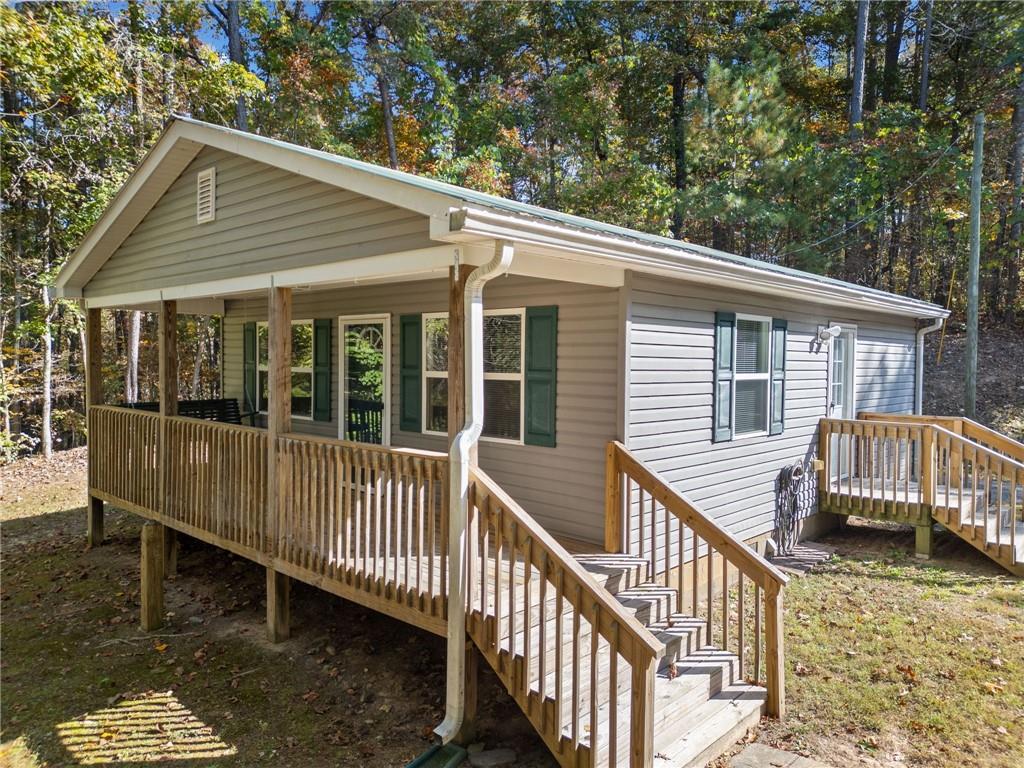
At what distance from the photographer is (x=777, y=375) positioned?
7.45 m

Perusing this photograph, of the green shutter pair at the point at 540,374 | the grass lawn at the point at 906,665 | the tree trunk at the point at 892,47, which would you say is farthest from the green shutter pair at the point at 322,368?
the tree trunk at the point at 892,47

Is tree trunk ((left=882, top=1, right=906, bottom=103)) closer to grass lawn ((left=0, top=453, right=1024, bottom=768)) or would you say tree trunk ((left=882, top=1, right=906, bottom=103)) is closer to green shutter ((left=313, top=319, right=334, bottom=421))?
grass lawn ((left=0, top=453, right=1024, bottom=768))

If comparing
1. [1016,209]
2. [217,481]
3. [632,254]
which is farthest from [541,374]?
[1016,209]

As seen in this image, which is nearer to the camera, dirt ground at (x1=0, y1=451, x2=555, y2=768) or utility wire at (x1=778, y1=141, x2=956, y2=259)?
dirt ground at (x1=0, y1=451, x2=555, y2=768)

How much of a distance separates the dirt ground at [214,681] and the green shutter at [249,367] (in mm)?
3194

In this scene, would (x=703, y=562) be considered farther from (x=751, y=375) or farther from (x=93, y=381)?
(x=93, y=381)

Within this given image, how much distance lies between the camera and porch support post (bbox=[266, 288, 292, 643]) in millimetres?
5641

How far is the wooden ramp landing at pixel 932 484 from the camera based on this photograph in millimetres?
6875

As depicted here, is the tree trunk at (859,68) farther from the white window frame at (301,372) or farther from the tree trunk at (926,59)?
the white window frame at (301,372)

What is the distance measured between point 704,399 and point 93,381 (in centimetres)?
793

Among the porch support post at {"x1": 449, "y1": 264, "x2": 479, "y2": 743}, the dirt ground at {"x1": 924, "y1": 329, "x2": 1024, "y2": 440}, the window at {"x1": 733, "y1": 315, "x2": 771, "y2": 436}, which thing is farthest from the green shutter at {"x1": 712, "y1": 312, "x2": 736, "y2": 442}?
the dirt ground at {"x1": 924, "y1": 329, "x2": 1024, "y2": 440}

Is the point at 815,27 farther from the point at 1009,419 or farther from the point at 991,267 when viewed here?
the point at 1009,419

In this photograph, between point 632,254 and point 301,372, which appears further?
point 301,372

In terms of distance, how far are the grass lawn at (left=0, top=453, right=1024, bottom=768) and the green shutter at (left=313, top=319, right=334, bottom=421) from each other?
246 cm
